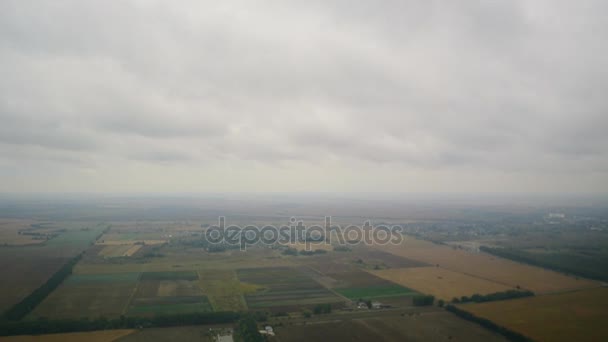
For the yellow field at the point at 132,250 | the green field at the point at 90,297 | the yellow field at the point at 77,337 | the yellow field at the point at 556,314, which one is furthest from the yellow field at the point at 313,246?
the yellow field at the point at 77,337

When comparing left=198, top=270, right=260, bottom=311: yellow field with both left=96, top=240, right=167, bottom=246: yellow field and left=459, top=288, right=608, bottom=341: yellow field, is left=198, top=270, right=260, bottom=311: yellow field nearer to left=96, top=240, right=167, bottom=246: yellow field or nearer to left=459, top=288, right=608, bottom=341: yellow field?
left=459, top=288, right=608, bottom=341: yellow field

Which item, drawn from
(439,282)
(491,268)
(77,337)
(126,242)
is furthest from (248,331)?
(126,242)

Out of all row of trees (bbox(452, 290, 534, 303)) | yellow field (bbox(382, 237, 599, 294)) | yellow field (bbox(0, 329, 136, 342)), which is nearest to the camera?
yellow field (bbox(0, 329, 136, 342))

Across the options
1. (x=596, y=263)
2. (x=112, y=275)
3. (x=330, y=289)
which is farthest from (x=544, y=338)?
(x=112, y=275)

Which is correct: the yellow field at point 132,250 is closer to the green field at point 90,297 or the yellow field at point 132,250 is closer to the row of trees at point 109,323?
the green field at point 90,297

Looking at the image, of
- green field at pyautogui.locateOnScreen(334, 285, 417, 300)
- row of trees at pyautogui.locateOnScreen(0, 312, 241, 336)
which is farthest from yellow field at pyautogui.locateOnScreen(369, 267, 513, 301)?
row of trees at pyautogui.locateOnScreen(0, 312, 241, 336)

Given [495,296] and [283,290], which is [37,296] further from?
[495,296]
